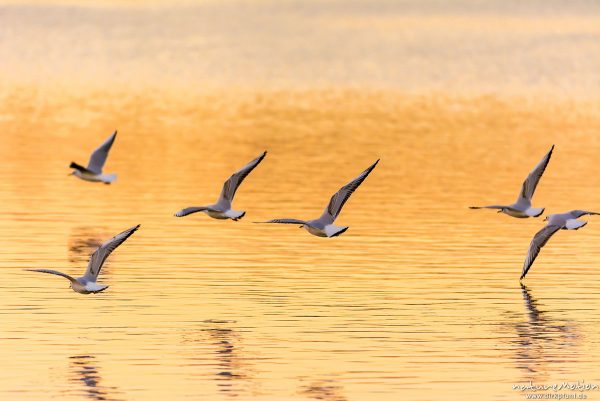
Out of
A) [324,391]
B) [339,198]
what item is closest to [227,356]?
[324,391]

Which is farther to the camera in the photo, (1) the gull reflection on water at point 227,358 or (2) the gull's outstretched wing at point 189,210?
(2) the gull's outstretched wing at point 189,210

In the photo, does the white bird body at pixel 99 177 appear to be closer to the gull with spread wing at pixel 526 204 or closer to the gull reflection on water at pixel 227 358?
the gull reflection on water at pixel 227 358

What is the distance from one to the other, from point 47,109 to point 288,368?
116851 millimetres

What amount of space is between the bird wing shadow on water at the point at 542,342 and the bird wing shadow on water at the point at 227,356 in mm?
5719

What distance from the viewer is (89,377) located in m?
39.2

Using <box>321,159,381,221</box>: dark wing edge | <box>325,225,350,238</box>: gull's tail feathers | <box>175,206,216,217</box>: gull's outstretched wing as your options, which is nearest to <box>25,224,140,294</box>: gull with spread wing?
<box>175,206,216,217</box>: gull's outstretched wing

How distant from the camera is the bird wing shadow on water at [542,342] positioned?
4075 centimetres

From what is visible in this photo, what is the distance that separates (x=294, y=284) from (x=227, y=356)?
9323mm

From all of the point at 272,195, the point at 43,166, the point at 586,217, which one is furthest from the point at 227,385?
the point at 43,166

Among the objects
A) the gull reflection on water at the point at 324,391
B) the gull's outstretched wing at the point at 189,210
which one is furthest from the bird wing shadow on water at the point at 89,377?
the gull's outstretched wing at the point at 189,210

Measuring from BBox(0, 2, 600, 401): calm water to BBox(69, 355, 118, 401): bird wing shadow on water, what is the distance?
0.06 m

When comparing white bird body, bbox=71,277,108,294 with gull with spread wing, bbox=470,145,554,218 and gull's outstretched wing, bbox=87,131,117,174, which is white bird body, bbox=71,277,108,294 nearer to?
gull's outstretched wing, bbox=87,131,117,174

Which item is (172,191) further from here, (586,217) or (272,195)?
(586,217)

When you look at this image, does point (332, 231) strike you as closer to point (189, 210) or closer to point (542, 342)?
point (189, 210)
